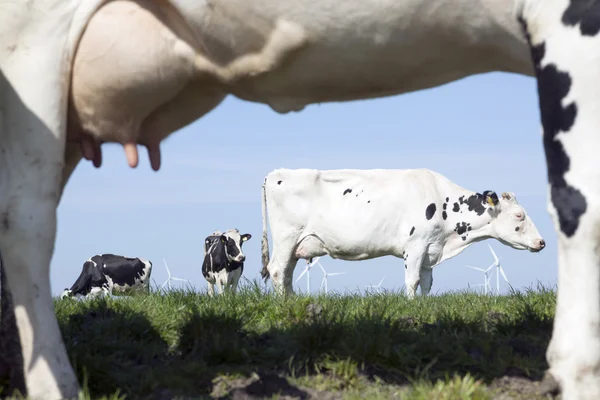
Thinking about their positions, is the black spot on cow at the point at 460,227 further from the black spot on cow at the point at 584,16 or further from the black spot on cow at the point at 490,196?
the black spot on cow at the point at 584,16

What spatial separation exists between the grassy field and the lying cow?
7.48 metres

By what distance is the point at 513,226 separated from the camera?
43.9 feet

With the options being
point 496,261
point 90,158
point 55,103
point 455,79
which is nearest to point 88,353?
point 90,158

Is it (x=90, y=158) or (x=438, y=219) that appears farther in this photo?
(x=438, y=219)

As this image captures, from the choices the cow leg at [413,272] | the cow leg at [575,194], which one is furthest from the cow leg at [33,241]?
the cow leg at [413,272]

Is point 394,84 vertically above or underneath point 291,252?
above

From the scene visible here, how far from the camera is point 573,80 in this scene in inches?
104

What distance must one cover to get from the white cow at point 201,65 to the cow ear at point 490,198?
1028 centimetres

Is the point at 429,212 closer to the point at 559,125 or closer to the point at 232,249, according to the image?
the point at 232,249

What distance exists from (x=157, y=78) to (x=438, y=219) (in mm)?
10014

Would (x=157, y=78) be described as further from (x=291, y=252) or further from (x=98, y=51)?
(x=291, y=252)

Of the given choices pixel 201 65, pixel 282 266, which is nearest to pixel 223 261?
pixel 282 266

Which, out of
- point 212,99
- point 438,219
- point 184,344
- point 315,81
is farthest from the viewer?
point 438,219

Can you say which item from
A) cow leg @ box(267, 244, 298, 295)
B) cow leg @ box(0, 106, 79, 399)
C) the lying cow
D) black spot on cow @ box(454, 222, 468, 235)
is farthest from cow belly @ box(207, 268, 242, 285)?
cow leg @ box(0, 106, 79, 399)
